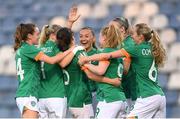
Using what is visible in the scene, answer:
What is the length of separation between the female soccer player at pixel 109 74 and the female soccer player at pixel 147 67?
5.8 inches

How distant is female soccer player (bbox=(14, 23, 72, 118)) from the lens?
804cm

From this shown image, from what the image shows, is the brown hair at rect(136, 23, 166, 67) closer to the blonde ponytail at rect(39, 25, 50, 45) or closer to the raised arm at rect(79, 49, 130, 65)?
the raised arm at rect(79, 49, 130, 65)

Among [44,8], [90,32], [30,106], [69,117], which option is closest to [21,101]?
[30,106]

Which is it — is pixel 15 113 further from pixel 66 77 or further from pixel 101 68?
pixel 101 68

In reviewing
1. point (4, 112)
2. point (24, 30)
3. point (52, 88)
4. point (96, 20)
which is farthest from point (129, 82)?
point (96, 20)

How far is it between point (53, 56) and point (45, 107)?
68 centimetres

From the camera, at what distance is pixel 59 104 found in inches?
329

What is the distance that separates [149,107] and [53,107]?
3.85 feet

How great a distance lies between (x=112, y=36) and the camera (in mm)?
7875

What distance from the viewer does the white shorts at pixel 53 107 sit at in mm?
8344

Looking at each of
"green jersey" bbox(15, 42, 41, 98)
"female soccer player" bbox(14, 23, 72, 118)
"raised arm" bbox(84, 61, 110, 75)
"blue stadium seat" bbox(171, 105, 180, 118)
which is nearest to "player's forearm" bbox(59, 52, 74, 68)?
"female soccer player" bbox(14, 23, 72, 118)

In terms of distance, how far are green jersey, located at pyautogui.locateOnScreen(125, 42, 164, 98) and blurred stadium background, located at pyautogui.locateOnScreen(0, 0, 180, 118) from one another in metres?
4.85

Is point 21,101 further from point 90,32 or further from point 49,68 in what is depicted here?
point 90,32

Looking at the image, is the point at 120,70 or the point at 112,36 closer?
the point at 112,36
